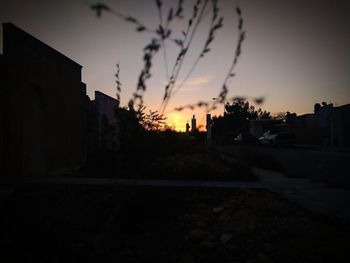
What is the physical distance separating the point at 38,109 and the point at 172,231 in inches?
240

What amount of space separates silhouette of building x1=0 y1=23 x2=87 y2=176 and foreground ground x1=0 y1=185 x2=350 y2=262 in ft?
6.49

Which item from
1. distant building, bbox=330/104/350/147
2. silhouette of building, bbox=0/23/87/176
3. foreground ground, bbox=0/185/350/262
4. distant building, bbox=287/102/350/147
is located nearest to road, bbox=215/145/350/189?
foreground ground, bbox=0/185/350/262

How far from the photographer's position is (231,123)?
2031 millimetres

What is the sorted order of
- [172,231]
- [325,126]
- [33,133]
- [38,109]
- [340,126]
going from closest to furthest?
1. [172,231]
2. [33,133]
3. [38,109]
4. [340,126]
5. [325,126]

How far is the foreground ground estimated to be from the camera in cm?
307

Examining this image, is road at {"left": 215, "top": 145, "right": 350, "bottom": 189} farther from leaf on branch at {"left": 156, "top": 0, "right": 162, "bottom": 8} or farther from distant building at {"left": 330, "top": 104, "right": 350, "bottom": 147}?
distant building at {"left": 330, "top": 104, "right": 350, "bottom": 147}

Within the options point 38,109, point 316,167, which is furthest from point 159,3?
point 316,167

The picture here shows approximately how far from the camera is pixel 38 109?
868 centimetres

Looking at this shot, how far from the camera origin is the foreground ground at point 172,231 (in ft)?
10.1

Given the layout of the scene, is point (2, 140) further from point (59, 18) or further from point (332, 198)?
point (332, 198)

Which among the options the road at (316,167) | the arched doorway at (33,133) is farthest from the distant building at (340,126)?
the arched doorway at (33,133)

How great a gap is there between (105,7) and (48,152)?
→ 8.58 metres

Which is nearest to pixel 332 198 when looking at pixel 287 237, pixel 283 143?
pixel 287 237

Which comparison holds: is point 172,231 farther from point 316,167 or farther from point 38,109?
point 316,167
